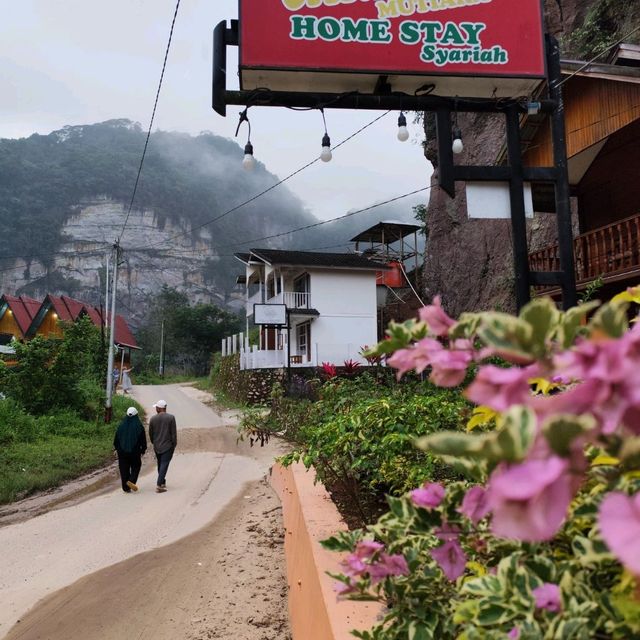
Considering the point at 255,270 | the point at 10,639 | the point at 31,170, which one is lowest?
the point at 10,639

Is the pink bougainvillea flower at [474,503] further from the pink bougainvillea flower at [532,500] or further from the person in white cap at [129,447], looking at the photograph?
the person in white cap at [129,447]

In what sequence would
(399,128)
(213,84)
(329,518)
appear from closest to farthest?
(329,518) < (213,84) < (399,128)

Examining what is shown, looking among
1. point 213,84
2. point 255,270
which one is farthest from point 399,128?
point 255,270

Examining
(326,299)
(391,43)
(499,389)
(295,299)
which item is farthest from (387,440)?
(295,299)

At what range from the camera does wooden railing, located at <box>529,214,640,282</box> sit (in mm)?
7682

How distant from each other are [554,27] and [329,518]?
18821 mm

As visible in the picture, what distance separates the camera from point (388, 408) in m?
3.11

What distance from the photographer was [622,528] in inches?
22.3

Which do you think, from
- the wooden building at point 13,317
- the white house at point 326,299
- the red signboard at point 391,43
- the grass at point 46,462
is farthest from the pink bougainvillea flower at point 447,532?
the wooden building at point 13,317

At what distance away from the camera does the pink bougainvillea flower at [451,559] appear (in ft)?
3.74

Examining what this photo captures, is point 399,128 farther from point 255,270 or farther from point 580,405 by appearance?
point 255,270

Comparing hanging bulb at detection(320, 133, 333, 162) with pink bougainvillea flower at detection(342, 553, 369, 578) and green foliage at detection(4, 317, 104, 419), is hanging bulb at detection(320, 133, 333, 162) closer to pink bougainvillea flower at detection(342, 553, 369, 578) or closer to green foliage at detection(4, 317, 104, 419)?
pink bougainvillea flower at detection(342, 553, 369, 578)

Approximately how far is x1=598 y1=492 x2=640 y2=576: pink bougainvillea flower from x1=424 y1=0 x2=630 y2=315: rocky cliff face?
608 inches

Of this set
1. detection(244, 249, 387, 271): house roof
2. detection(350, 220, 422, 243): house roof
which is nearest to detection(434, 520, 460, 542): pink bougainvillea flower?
detection(244, 249, 387, 271): house roof
